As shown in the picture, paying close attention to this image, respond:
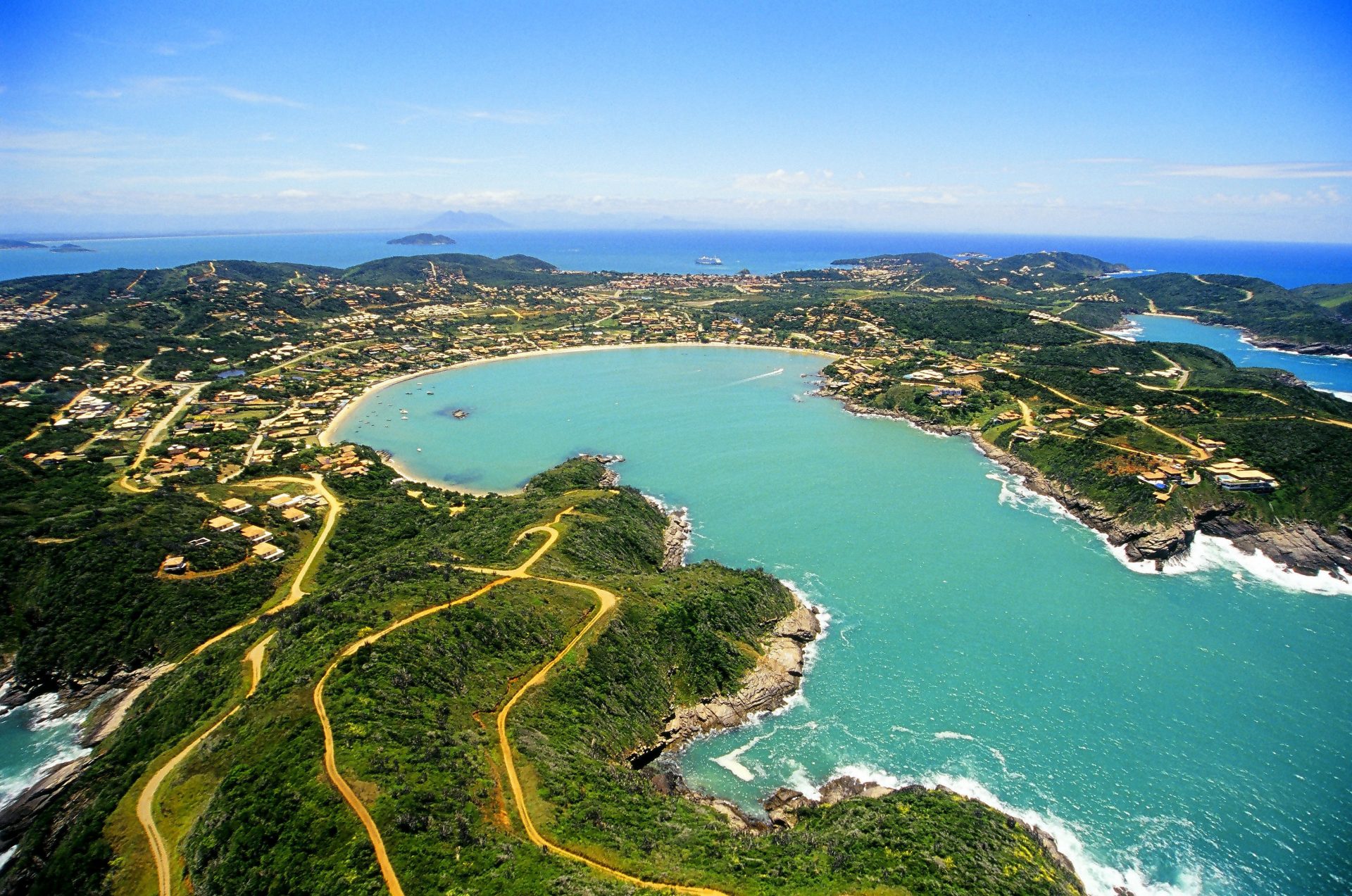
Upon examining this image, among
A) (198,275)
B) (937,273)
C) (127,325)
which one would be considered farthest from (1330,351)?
(198,275)

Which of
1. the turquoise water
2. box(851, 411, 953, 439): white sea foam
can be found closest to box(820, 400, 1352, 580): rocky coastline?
box(851, 411, 953, 439): white sea foam

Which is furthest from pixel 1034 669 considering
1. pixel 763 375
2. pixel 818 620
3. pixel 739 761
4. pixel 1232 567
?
pixel 763 375

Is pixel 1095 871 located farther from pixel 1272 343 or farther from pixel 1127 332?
pixel 1272 343

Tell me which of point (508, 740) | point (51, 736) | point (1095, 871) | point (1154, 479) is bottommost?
point (1095, 871)

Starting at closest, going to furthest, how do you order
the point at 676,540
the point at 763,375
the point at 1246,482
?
1. the point at 676,540
2. the point at 1246,482
3. the point at 763,375

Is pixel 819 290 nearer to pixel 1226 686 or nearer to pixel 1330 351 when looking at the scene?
pixel 1330 351

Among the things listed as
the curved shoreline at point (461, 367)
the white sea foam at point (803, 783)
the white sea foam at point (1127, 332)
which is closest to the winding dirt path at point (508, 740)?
the white sea foam at point (803, 783)
